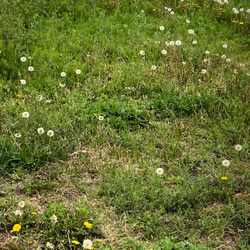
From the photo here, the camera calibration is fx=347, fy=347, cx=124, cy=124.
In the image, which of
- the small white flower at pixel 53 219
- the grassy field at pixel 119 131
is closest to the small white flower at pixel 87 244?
the grassy field at pixel 119 131

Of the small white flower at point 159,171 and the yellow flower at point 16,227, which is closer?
the yellow flower at point 16,227

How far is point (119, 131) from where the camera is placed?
4629mm

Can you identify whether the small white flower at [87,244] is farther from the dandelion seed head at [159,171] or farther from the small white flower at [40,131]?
the small white flower at [40,131]

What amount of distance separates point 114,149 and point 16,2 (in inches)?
179

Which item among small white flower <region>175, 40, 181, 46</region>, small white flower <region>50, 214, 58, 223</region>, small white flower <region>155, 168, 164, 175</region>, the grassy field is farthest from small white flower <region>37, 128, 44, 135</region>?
small white flower <region>175, 40, 181, 46</region>

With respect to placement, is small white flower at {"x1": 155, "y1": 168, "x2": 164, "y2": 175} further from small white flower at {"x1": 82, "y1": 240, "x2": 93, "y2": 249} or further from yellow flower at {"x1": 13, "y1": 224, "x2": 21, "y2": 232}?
yellow flower at {"x1": 13, "y1": 224, "x2": 21, "y2": 232}

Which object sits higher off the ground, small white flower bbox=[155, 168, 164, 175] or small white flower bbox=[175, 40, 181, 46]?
small white flower bbox=[175, 40, 181, 46]

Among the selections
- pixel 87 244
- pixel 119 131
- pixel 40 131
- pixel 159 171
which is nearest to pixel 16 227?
pixel 87 244

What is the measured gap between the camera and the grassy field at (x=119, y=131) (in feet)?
11.1

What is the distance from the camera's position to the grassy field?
3.39 m

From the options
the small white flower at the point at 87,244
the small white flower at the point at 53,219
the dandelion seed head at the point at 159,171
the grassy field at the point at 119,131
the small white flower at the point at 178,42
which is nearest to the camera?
the small white flower at the point at 87,244

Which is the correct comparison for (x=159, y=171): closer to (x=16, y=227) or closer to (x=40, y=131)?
(x=40, y=131)

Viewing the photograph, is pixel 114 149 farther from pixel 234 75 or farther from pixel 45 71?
pixel 234 75

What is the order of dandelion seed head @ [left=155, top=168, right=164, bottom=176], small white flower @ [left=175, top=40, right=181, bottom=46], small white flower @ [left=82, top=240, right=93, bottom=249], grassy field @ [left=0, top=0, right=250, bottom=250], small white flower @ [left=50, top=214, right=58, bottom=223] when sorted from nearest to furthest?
small white flower @ [left=82, top=240, right=93, bottom=249]
small white flower @ [left=50, top=214, right=58, bottom=223]
grassy field @ [left=0, top=0, right=250, bottom=250]
dandelion seed head @ [left=155, top=168, right=164, bottom=176]
small white flower @ [left=175, top=40, right=181, bottom=46]
